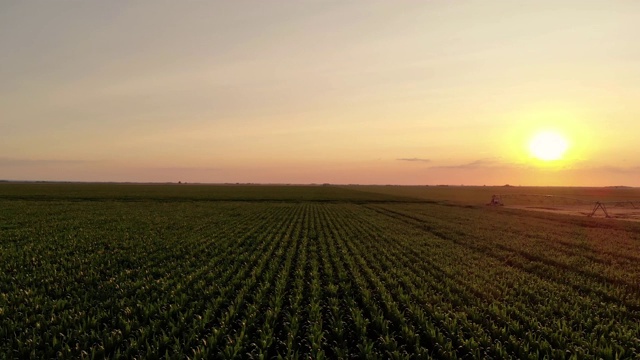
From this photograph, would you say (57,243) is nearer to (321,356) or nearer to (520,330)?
(321,356)

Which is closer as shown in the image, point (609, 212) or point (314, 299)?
point (314, 299)

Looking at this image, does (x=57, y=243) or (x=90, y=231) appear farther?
(x=90, y=231)

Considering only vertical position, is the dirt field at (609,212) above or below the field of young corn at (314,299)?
above

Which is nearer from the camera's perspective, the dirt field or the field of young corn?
the field of young corn

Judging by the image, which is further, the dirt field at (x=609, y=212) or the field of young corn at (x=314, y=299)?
the dirt field at (x=609, y=212)

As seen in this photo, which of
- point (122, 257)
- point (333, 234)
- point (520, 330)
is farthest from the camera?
point (333, 234)

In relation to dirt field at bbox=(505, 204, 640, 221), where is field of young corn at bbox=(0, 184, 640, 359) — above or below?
below

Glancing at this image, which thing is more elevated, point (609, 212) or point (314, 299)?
point (609, 212)

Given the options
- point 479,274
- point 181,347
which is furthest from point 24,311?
point 479,274
